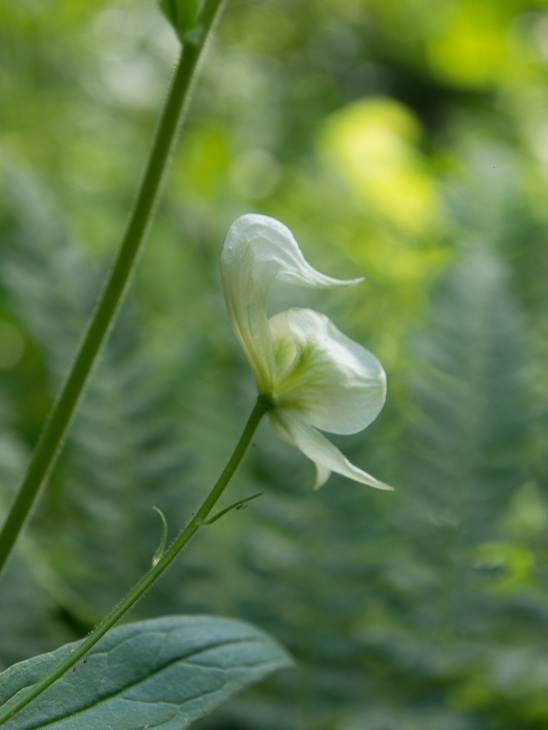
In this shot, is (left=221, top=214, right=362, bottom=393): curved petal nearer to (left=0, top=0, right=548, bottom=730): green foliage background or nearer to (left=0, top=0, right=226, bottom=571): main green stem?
(left=0, top=0, right=226, bottom=571): main green stem

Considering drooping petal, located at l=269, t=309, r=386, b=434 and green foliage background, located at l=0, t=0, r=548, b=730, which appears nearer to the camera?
drooping petal, located at l=269, t=309, r=386, b=434

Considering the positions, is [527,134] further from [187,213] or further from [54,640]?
[54,640]

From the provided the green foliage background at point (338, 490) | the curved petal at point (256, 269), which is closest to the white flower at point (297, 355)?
the curved petal at point (256, 269)

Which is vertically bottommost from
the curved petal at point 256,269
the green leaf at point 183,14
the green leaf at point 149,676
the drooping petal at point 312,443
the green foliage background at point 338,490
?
the green foliage background at point 338,490

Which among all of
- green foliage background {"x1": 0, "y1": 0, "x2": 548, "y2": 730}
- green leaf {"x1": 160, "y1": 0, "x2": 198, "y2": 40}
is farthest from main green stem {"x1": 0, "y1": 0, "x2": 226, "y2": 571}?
green foliage background {"x1": 0, "y1": 0, "x2": 548, "y2": 730}

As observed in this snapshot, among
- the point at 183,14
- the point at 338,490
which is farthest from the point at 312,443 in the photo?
the point at 338,490

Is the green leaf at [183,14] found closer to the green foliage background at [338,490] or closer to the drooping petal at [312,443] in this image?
the drooping petal at [312,443]

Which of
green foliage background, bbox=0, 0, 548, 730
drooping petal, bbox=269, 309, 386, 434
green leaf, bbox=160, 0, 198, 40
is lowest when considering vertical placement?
green foliage background, bbox=0, 0, 548, 730

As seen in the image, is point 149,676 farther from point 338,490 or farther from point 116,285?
point 338,490
